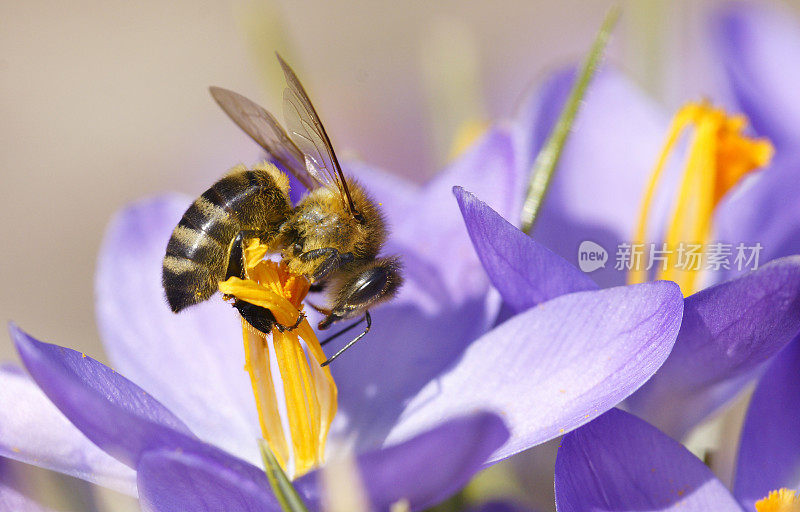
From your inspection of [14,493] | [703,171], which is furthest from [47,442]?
[703,171]

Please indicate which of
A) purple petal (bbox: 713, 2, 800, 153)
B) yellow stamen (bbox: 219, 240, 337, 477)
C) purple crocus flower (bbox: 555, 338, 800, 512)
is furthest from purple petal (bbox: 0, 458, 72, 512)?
purple petal (bbox: 713, 2, 800, 153)

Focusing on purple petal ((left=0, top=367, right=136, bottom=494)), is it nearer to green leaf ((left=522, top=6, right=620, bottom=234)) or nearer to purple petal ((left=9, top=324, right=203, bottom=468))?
purple petal ((left=9, top=324, right=203, bottom=468))

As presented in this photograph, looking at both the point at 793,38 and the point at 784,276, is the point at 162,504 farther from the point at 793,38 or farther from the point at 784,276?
the point at 793,38

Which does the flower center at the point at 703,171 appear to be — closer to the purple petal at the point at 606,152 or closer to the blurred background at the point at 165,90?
the purple petal at the point at 606,152

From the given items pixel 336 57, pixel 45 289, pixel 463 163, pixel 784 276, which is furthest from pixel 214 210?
pixel 336 57

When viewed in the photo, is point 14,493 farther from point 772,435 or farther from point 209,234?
point 772,435

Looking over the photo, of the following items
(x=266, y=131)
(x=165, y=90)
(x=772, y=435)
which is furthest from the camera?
(x=165, y=90)
